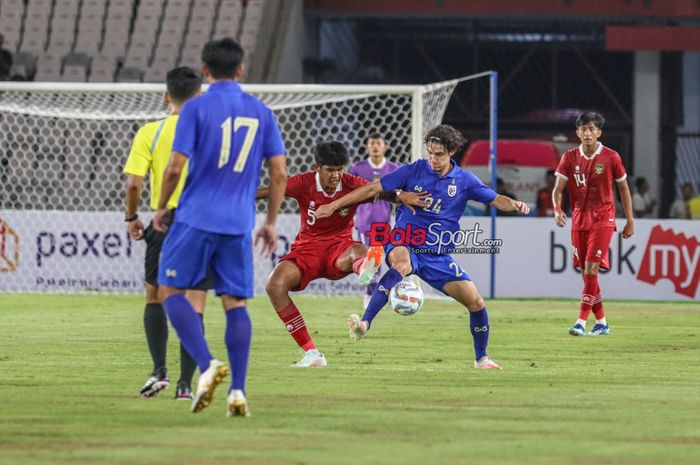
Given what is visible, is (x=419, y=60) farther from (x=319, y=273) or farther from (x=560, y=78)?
(x=319, y=273)

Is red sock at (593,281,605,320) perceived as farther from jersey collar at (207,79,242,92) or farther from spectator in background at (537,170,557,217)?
spectator in background at (537,170,557,217)

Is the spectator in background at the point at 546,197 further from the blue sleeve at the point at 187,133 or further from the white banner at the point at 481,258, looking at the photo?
the blue sleeve at the point at 187,133

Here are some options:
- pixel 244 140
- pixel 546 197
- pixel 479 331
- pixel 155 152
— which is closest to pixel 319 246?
pixel 479 331

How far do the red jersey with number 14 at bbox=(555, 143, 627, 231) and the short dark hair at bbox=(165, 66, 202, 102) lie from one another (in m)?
6.60

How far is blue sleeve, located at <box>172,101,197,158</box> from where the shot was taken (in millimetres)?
7203

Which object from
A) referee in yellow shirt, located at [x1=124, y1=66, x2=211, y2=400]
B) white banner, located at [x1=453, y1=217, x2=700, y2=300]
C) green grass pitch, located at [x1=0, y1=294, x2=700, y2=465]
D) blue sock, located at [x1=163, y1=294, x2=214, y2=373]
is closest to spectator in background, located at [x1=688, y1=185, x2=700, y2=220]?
white banner, located at [x1=453, y1=217, x2=700, y2=300]

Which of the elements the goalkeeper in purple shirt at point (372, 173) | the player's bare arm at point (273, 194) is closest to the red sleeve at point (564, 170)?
the goalkeeper in purple shirt at point (372, 173)

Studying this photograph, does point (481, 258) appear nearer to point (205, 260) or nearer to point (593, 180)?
point (593, 180)

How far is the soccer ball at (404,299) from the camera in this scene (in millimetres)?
10680

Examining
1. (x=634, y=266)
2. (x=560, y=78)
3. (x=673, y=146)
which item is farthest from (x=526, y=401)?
(x=560, y=78)

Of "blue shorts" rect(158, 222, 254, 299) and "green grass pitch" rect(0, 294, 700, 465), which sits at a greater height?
"blue shorts" rect(158, 222, 254, 299)

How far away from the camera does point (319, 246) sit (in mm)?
10750

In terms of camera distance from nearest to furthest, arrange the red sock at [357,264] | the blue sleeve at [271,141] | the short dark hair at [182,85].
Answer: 1. the blue sleeve at [271,141]
2. the short dark hair at [182,85]
3. the red sock at [357,264]

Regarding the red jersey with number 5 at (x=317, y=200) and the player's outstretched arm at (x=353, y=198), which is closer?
the player's outstretched arm at (x=353, y=198)
